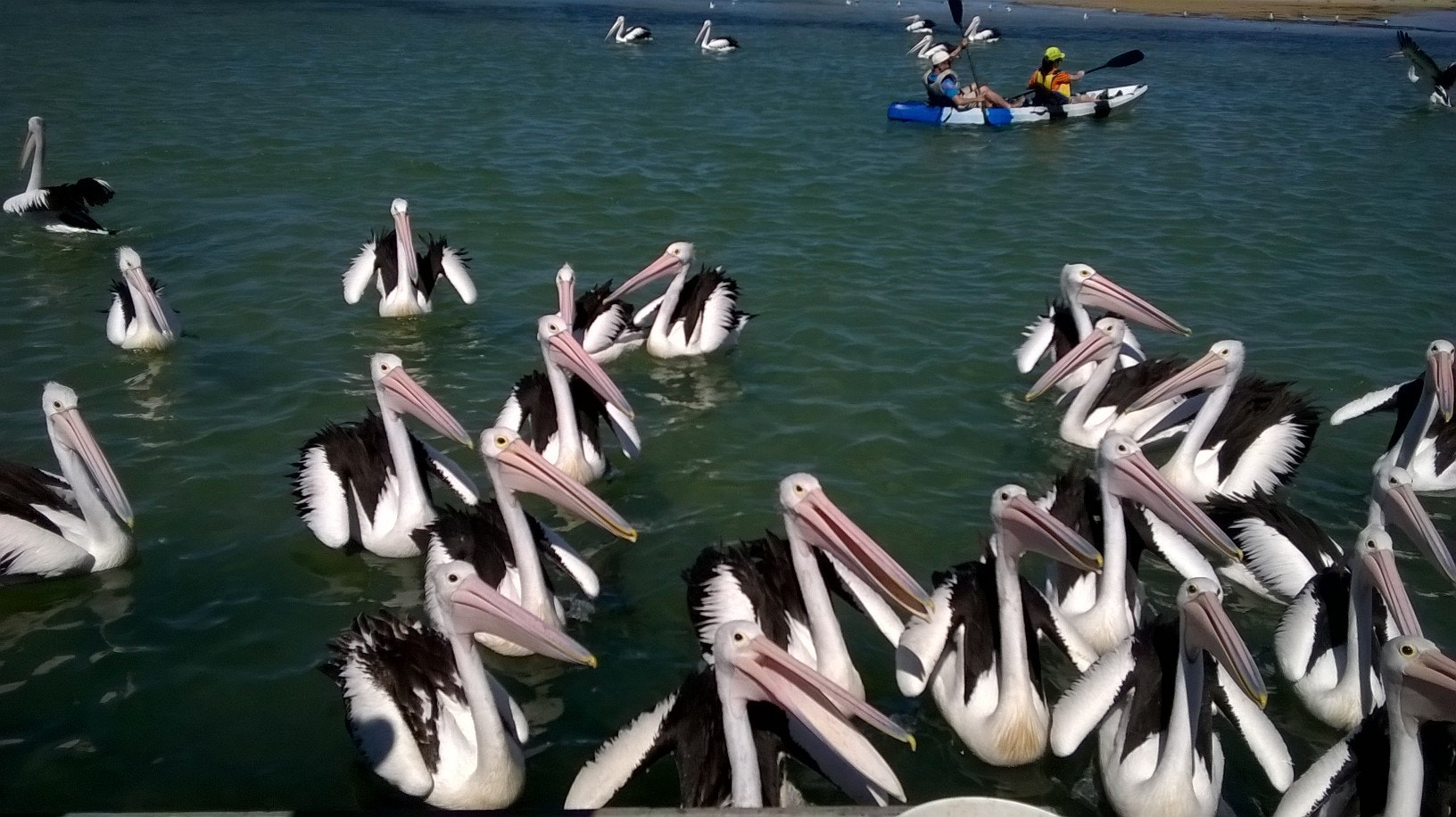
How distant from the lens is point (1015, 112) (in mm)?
16422

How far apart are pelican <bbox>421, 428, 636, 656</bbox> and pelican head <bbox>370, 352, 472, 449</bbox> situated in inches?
25.4

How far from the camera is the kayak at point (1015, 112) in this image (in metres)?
16.1

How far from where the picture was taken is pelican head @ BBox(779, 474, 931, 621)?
3939 mm

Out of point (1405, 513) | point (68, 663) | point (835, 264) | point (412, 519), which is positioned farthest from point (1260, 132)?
point (68, 663)

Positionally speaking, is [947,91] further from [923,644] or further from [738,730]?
[738,730]

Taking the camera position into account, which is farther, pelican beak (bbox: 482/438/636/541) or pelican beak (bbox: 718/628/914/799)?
pelican beak (bbox: 482/438/636/541)

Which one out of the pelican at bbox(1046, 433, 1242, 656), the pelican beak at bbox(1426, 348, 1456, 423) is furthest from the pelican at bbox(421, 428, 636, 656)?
the pelican beak at bbox(1426, 348, 1456, 423)

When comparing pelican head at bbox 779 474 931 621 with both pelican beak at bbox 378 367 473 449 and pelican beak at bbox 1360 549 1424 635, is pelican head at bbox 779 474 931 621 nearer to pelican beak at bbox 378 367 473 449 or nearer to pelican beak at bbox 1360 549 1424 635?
pelican beak at bbox 1360 549 1424 635

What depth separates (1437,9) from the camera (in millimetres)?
37688

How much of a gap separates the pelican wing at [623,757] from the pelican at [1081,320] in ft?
13.7

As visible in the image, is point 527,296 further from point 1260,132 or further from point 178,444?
point 1260,132

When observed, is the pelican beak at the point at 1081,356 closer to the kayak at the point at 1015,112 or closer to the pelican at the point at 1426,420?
the pelican at the point at 1426,420

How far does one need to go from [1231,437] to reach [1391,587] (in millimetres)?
2056

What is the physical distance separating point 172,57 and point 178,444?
1488 cm
